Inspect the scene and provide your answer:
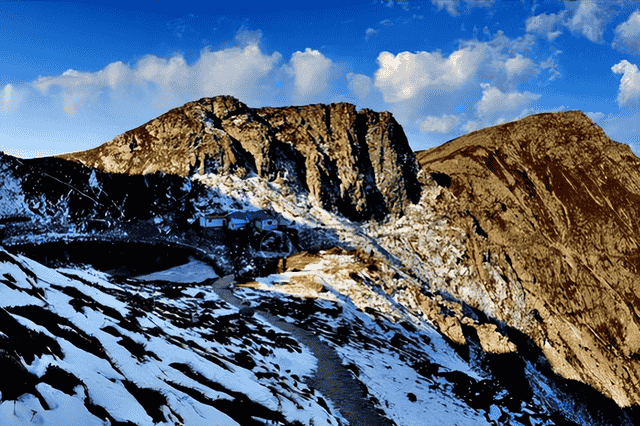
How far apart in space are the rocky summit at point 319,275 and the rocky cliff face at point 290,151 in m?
0.37

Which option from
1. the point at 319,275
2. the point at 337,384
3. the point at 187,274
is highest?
the point at 319,275

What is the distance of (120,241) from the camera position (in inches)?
1961

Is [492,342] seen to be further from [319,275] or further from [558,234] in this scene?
[558,234]

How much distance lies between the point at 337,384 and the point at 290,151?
5432 cm

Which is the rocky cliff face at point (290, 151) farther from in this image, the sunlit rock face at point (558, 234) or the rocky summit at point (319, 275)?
the sunlit rock face at point (558, 234)

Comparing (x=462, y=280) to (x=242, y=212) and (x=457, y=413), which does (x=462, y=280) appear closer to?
(x=242, y=212)

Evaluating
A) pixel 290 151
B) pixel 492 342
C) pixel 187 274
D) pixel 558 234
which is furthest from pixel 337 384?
pixel 558 234

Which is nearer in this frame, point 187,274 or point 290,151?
point 187,274

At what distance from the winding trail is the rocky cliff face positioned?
41.4m

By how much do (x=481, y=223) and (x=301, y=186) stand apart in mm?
31988

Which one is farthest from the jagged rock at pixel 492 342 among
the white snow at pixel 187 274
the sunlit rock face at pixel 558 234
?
the white snow at pixel 187 274

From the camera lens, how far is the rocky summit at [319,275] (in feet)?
31.0

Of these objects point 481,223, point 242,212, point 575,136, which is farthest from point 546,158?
point 242,212

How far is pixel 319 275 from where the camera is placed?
34156 millimetres
